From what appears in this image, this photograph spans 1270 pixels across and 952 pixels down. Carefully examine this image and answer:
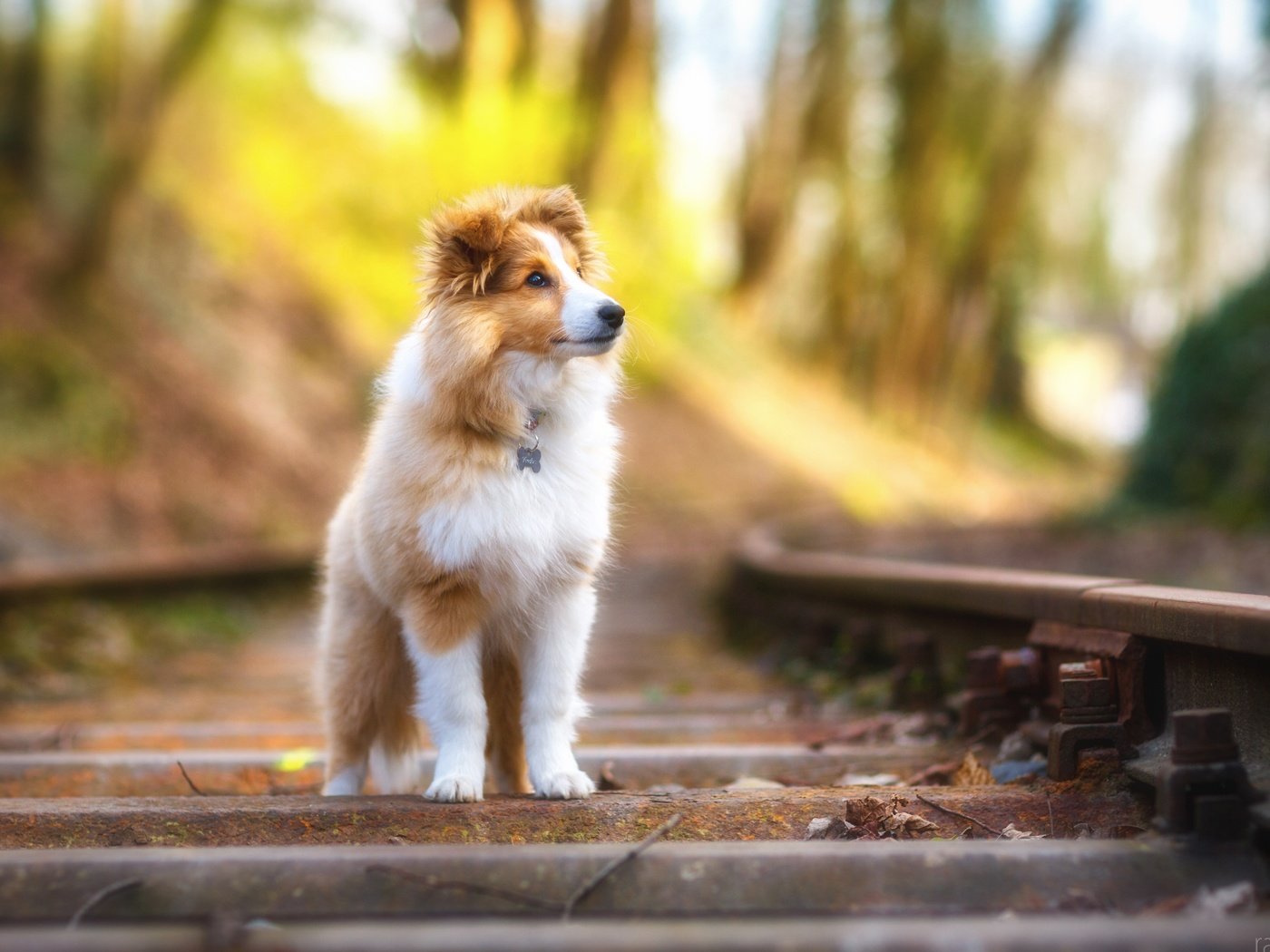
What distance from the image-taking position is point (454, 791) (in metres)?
3.23

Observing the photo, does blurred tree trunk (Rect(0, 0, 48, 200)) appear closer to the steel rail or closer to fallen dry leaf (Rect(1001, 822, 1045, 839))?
the steel rail

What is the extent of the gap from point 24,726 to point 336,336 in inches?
493

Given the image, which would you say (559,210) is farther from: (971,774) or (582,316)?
(971,774)

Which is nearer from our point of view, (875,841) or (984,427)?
(875,841)

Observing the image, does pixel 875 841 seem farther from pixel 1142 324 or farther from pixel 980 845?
pixel 1142 324

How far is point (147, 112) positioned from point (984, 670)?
10.1 m

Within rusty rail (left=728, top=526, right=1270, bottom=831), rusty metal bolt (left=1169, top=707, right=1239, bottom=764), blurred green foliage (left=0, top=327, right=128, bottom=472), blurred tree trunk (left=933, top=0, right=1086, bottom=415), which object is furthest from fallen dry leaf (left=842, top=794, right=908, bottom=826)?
blurred tree trunk (left=933, top=0, right=1086, bottom=415)

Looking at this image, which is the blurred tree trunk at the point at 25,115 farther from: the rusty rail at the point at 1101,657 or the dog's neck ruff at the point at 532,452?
the dog's neck ruff at the point at 532,452

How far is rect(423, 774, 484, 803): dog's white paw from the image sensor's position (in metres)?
3.21

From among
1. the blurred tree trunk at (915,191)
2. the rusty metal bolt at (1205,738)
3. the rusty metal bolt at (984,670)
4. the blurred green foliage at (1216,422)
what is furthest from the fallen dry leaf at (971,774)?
the blurred tree trunk at (915,191)

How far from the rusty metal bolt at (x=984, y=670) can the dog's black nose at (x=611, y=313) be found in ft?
4.84

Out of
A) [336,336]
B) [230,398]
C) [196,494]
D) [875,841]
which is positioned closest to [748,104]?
[336,336]

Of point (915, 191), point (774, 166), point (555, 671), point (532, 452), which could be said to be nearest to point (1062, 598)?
point (555, 671)

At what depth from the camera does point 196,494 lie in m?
12.6
